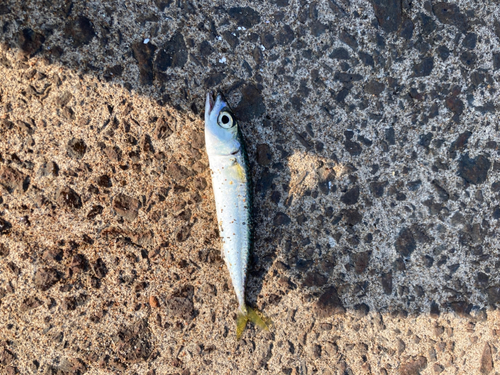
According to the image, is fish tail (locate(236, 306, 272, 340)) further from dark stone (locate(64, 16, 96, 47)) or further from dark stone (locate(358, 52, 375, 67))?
dark stone (locate(64, 16, 96, 47))

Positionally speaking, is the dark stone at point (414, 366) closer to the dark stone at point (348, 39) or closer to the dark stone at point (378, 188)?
the dark stone at point (378, 188)

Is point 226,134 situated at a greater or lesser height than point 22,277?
greater

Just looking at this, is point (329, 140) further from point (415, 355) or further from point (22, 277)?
point (22, 277)

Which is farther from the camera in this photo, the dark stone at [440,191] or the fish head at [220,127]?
A: the dark stone at [440,191]

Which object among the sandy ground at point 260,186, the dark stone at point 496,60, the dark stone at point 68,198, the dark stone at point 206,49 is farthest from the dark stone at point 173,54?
the dark stone at point 496,60

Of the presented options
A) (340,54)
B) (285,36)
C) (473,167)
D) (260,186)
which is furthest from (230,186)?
(473,167)

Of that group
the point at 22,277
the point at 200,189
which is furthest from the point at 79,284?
the point at 200,189
